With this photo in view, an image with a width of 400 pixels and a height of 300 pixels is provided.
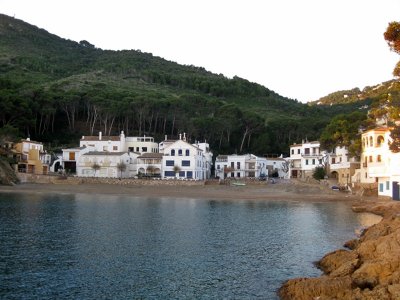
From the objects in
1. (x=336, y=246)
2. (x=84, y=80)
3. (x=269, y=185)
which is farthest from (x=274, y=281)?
(x=84, y=80)

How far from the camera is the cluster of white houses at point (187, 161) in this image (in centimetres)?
6544

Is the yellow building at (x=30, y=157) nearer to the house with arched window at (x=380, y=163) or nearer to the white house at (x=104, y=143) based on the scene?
the white house at (x=104, y=143)

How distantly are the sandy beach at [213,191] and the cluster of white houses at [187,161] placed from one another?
5.97 metres

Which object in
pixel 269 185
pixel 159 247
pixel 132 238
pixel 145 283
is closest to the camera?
pixel 145 283

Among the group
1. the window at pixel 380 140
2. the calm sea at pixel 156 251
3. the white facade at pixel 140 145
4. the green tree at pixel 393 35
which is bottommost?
the calm sea at pixel 156 251

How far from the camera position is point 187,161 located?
80.6 m

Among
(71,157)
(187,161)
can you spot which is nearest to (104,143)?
(71,157)

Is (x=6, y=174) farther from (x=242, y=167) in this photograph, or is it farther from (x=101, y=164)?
(x=242, y=167)

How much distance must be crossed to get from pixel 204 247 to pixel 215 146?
2997 inches

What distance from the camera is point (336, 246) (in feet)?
91.5

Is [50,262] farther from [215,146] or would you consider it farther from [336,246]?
[215,146]

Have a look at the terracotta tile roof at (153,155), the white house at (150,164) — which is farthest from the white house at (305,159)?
the white house at (150,164)

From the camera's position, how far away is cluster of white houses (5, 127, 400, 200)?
6544 cm

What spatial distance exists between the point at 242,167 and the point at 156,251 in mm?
64156
